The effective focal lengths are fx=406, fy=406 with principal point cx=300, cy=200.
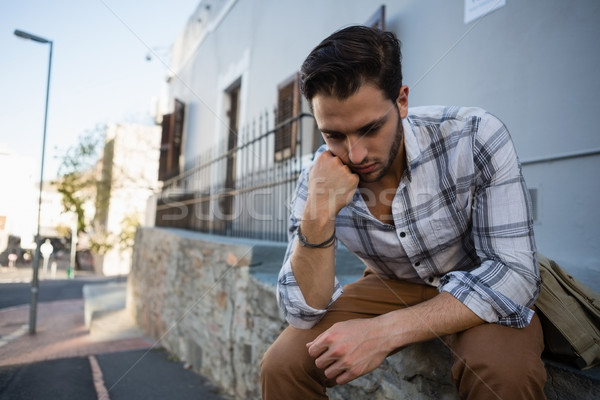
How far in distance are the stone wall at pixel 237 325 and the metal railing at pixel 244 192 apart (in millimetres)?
630

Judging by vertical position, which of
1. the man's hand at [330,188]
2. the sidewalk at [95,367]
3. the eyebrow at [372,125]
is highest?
the eyebrow at [372,125]

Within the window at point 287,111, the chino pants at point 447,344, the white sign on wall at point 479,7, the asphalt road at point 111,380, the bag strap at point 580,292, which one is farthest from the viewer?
the window at point 287,111

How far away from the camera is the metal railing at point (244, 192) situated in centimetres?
439

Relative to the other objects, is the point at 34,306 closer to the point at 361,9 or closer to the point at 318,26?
the point at 318,26

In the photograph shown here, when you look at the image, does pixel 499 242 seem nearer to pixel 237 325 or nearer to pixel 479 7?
pixel 237 325

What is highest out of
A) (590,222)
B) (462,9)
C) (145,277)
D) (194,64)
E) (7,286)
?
(194,64)

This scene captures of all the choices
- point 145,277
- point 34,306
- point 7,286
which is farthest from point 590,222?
point 7,286

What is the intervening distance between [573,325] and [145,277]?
24.5 ft

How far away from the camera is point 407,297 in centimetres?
155

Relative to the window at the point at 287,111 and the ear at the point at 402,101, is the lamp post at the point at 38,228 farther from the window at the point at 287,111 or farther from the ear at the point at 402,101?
the ear at the point at 402,101

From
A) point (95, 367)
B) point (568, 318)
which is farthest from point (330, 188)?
→ point (95, 367)

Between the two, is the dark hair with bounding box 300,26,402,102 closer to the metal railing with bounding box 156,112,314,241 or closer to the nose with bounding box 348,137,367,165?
the nose with bounding box 348,137,367,165

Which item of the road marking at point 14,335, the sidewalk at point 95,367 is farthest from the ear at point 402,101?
the road marking at point 14,335

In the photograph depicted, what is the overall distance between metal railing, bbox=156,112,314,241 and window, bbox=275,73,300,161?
0.12 metres
